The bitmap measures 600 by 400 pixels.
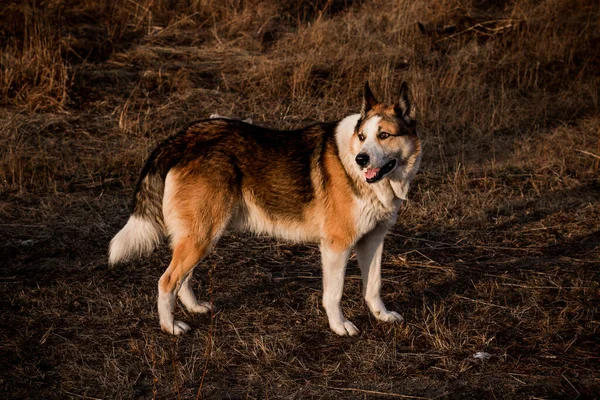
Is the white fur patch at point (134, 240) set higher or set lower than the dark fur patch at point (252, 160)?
lower

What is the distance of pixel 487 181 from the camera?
7.24 m

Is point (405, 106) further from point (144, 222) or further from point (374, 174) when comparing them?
point (144, 222)

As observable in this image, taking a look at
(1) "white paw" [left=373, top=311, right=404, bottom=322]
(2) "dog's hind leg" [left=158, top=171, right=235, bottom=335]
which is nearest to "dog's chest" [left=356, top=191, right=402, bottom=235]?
(1) "white paw" [left=373, top=311, right=404, bottom=322]

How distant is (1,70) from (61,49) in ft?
3.17

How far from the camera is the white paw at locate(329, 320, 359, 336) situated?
467cm

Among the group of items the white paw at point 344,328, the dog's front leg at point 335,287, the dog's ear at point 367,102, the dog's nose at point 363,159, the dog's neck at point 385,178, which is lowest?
the white paw at point 344,328

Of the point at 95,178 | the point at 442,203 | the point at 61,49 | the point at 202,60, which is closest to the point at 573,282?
the point at 442,203

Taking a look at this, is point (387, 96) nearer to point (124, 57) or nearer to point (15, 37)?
point (124, 57)

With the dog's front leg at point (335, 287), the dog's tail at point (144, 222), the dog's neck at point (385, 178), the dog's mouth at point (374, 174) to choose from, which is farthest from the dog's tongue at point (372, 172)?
the dog's tail at point (144, 222)

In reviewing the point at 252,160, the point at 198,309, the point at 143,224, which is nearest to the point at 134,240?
the point at 143,224

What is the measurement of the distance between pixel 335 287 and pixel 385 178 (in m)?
0.77

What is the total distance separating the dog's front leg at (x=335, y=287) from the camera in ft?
15.0

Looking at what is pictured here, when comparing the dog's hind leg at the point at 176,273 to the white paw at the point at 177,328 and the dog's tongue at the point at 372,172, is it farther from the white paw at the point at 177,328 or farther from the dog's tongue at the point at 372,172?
the dog's tongue at the point at 372,172

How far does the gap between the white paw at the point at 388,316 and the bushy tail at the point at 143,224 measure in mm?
1530
